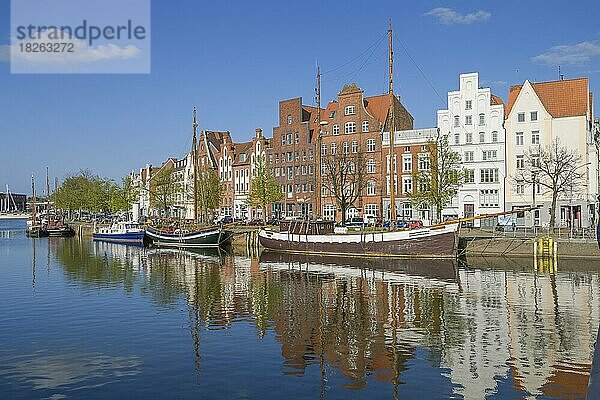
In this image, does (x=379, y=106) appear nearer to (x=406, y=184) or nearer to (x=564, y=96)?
(x=406, y=184)

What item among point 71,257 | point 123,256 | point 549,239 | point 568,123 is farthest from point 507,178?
point 71,257

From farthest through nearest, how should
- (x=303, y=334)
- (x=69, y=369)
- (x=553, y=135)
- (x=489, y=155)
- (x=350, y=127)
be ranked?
(x=350, y=127), (x=489, y=155), (x=553, y=135), (x=303, y=334), (x=69, y=369)

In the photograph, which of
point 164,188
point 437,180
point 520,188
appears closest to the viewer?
point 437,180

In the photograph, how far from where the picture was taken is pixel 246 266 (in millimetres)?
48781

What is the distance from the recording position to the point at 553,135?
221ft

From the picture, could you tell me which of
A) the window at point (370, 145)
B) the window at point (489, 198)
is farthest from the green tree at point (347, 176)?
the window at point (489, 198)

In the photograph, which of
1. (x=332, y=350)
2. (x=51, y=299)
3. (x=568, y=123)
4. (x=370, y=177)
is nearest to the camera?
(x=332, y=350)

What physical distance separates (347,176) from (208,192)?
24.1 m

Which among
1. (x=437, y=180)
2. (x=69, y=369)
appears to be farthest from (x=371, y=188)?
(x=69, y=369)

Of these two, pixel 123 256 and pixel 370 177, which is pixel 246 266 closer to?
pixel 123 256

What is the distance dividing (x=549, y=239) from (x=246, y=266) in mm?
22280

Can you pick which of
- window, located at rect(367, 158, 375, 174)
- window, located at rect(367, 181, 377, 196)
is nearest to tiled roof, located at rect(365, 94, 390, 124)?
window, located at rect(367, 158, 375, 174)

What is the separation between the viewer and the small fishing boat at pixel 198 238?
67.5m

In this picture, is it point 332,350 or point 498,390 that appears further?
point 332,350
